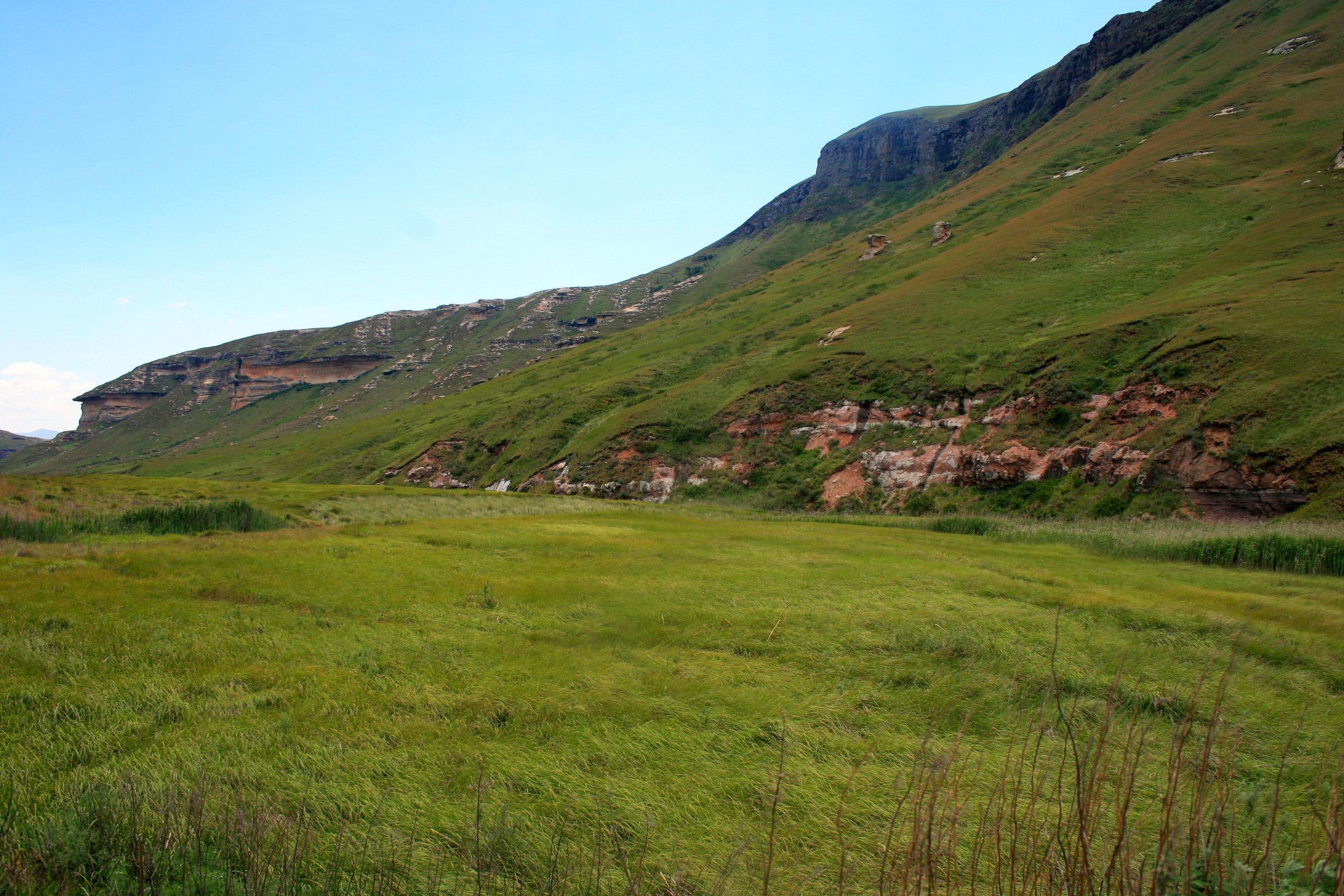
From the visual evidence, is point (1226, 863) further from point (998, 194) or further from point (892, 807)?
point (998, 194)

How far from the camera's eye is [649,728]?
338 inches

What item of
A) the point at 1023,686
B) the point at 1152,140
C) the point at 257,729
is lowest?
the point at 1023,686

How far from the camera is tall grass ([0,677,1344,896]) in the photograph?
4.42 m

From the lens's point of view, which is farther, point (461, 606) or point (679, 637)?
point (461, 606)

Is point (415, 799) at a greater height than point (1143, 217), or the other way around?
point (1143, 217)

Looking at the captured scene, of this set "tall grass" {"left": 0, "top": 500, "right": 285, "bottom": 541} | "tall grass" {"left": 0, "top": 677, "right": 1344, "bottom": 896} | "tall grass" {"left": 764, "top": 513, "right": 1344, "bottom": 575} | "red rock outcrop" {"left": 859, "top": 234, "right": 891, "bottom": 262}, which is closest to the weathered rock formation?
"red rock outcrop" {"left": 859, "top": 234, "right": 891, "bottom": 262}

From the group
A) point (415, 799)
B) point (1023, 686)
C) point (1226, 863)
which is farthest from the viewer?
point (1023, 686)

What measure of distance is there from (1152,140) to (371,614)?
12639 cm

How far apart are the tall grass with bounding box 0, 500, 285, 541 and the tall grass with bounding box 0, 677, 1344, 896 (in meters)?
22.9

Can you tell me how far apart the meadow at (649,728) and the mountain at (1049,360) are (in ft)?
71.0

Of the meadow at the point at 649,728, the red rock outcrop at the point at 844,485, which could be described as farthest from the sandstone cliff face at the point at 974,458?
the meadow at the point at 649,728

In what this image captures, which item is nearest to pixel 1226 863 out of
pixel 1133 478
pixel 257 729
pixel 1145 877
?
pixel 1145 877

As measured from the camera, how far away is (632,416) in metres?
72.8

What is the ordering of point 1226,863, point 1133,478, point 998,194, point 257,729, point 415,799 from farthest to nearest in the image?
point 998,194 < point 1133,478 < point 257,729 < point 415,799 < point 1226,863
